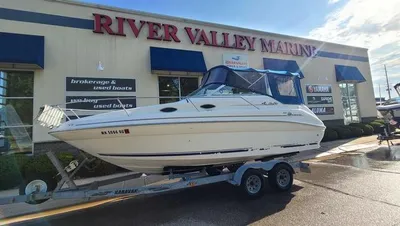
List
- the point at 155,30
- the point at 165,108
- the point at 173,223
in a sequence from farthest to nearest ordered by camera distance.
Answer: the point at 155,30
the point at 165,108
the point at 173,223

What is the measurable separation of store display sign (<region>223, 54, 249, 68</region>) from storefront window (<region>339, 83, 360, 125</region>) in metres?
8.27

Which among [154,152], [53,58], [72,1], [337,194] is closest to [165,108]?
[154,152]

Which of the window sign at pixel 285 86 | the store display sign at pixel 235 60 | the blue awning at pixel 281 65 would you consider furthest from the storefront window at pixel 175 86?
the window sign at pixel 285 86

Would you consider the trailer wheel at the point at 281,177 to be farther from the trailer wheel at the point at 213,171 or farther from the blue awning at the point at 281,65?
the blue awning at the point at 281,65

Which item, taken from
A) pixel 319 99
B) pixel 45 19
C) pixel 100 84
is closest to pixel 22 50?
pixel 45 19

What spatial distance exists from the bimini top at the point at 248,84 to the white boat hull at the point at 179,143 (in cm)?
87

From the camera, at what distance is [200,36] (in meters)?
12.4

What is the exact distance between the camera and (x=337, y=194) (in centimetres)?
531

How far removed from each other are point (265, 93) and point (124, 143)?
3.36 m

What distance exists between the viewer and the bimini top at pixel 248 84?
5949mm

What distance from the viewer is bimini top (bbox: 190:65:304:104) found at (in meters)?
5.95

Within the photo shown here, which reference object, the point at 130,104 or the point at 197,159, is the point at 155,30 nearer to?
the point at 130,104

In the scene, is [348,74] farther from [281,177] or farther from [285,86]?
[281,177]

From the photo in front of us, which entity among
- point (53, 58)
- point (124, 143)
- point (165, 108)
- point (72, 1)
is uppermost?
point (72, 1)
